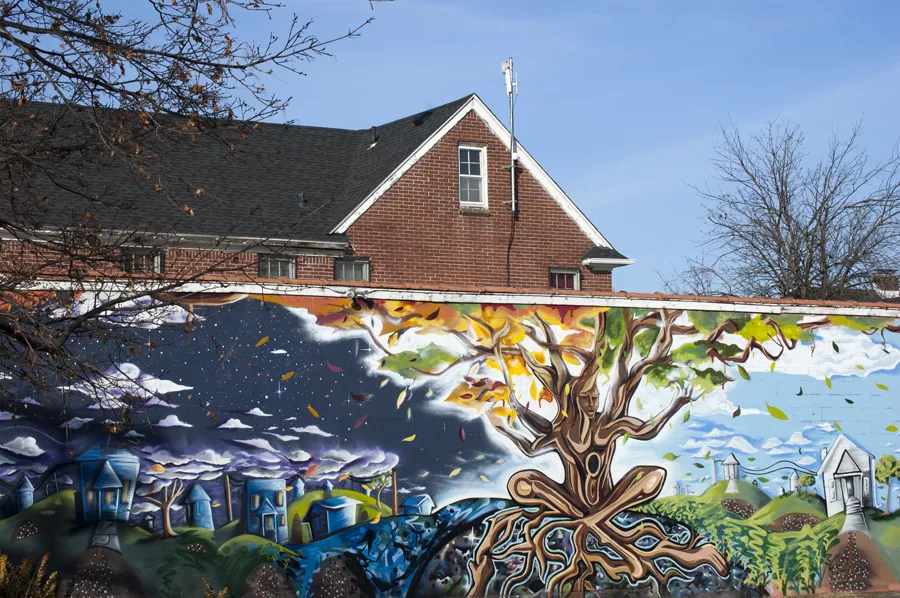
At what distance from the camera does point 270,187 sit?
2438 centimetres

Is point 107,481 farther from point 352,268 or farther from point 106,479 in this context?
point 352,268

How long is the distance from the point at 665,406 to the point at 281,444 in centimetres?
473

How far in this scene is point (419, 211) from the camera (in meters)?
23.7

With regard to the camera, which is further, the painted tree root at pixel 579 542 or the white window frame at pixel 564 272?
the white window frame at pixel 564 272

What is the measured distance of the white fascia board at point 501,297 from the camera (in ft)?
35.6

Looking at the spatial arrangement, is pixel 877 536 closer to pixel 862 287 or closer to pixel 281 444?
pixel 281 444

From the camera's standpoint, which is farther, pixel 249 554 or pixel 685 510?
pixel 685 510

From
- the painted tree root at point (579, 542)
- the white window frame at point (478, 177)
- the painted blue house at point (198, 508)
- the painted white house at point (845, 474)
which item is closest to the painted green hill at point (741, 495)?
the painted tree root at point (579, 542)

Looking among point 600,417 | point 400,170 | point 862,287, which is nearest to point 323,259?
point 400,170

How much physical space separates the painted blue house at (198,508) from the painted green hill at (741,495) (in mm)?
5880

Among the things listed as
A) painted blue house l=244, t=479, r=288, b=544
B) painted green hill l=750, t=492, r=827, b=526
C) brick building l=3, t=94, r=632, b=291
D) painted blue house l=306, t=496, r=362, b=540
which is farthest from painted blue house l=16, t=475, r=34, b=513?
brick building l=3, t=94, r=632, b=291

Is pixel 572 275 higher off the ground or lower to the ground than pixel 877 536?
higher

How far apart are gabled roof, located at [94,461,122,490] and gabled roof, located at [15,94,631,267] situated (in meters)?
10.8

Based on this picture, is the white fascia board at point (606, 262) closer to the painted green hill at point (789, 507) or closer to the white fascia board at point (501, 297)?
the white fascia board at point (501, 297)
